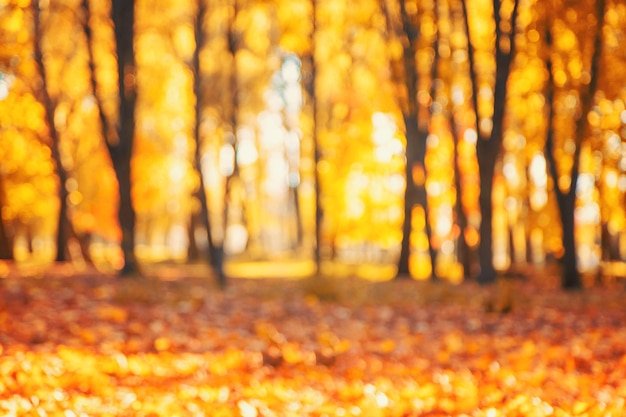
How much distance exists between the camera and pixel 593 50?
46.1ft

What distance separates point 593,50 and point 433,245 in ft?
21.8

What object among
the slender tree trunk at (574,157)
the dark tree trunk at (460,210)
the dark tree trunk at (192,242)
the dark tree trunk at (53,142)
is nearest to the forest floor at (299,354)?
the slender tree trunk at (574,157)

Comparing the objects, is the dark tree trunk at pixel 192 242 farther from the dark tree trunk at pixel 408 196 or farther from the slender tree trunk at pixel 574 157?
the slender tree trunk at pixel 574 157

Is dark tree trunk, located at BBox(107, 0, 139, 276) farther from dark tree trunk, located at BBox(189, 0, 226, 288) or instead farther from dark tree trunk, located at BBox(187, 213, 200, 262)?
dark tree trunk, located at BBox(187, 213, 200, 262)

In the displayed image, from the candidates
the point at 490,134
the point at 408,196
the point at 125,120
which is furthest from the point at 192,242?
the point at 490,134

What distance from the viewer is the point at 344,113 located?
2502cm

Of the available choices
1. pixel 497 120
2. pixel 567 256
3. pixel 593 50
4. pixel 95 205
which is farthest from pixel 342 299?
pixel 95 205

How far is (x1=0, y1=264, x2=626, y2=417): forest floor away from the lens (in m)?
5.61

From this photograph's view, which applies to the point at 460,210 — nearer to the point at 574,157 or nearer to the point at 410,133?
the point at 410,133

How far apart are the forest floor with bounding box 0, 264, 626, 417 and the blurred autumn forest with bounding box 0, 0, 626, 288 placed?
11.4 feet

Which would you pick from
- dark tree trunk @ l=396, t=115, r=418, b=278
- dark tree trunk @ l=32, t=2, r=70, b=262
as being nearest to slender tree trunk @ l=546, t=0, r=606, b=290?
dark tree trunk @ l=396, t=115, r=418, b=278

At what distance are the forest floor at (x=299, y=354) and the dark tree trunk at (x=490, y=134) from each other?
1932 mm

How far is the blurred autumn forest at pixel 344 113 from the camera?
13.8 meters

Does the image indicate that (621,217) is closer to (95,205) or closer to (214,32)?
(214,32)
